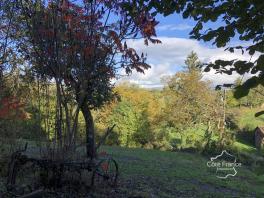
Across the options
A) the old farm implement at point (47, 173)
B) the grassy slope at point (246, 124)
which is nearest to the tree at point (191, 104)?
the grassy slope at point (246, 124)

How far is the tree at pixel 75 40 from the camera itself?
21.6ft

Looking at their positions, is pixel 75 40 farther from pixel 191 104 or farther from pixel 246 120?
pixel 246 120

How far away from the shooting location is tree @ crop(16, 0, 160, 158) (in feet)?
21.6

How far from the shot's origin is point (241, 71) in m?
2.53

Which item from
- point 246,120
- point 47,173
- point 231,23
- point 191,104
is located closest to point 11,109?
point 47,173

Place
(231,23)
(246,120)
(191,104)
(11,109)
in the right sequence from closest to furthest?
(231,23) < (11,109) < (191,104) < (246,120)

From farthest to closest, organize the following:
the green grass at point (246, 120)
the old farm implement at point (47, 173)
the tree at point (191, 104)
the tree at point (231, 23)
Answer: the green grass at point (246, 120)
the tree at point (191, 104)
the old farm implement at point (47, 173)
the tree at point (231, 23)

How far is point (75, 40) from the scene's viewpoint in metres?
6.87

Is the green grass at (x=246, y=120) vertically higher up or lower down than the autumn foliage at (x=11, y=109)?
higher up

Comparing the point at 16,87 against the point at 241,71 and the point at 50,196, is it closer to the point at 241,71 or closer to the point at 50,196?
the point at 50,196

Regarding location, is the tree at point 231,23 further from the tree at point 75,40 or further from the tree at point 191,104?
the tree at point 191,104

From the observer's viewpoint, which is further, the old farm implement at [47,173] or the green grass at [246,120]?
the green grass at [246,120]

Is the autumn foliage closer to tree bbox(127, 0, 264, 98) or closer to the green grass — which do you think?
tree bbox(127, 0, 264, 98)

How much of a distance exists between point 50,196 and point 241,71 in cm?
424
